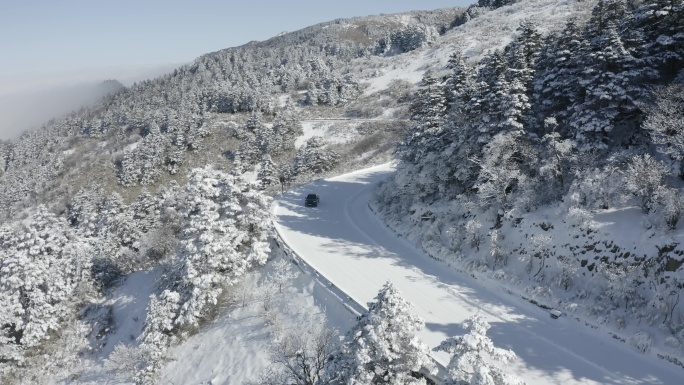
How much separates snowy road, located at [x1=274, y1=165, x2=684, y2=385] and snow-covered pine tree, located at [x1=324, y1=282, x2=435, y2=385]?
5264mm

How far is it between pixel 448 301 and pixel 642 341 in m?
8.60

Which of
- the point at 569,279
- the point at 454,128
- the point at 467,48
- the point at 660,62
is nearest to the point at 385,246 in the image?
the point at 454,128

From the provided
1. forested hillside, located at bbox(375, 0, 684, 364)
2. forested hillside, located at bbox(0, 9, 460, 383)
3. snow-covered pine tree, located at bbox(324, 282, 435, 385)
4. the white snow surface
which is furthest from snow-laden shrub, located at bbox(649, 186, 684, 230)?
the white snow surface

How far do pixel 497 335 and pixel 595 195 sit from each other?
10.2 meters

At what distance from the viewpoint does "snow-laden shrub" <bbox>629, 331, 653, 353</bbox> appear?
1584 cm

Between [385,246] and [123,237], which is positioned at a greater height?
[385,246]

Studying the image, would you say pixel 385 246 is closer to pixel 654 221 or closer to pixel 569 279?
pixel 569 279

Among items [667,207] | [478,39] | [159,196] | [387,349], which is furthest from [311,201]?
[478,39]

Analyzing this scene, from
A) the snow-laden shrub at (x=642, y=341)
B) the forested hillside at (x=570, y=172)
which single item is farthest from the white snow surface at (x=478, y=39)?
the snow-laden shrub at (x=642, y=341)

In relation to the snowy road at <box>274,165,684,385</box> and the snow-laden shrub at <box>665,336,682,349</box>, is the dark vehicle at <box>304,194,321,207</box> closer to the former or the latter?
the snowy road at <box>274,165,684,385</box>

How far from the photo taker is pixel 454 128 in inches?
1310

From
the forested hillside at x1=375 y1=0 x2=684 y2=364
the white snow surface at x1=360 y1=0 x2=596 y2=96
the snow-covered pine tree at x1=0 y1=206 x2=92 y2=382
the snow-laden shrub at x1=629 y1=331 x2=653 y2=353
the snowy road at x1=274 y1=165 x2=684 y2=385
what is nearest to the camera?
the snowy road at x1=274 y1=165 x2=684 y2=385

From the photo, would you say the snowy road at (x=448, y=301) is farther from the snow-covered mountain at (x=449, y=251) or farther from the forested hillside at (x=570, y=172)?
the forested hillside at (x=570, y=172)

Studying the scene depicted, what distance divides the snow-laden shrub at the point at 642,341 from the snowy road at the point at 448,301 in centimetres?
32
